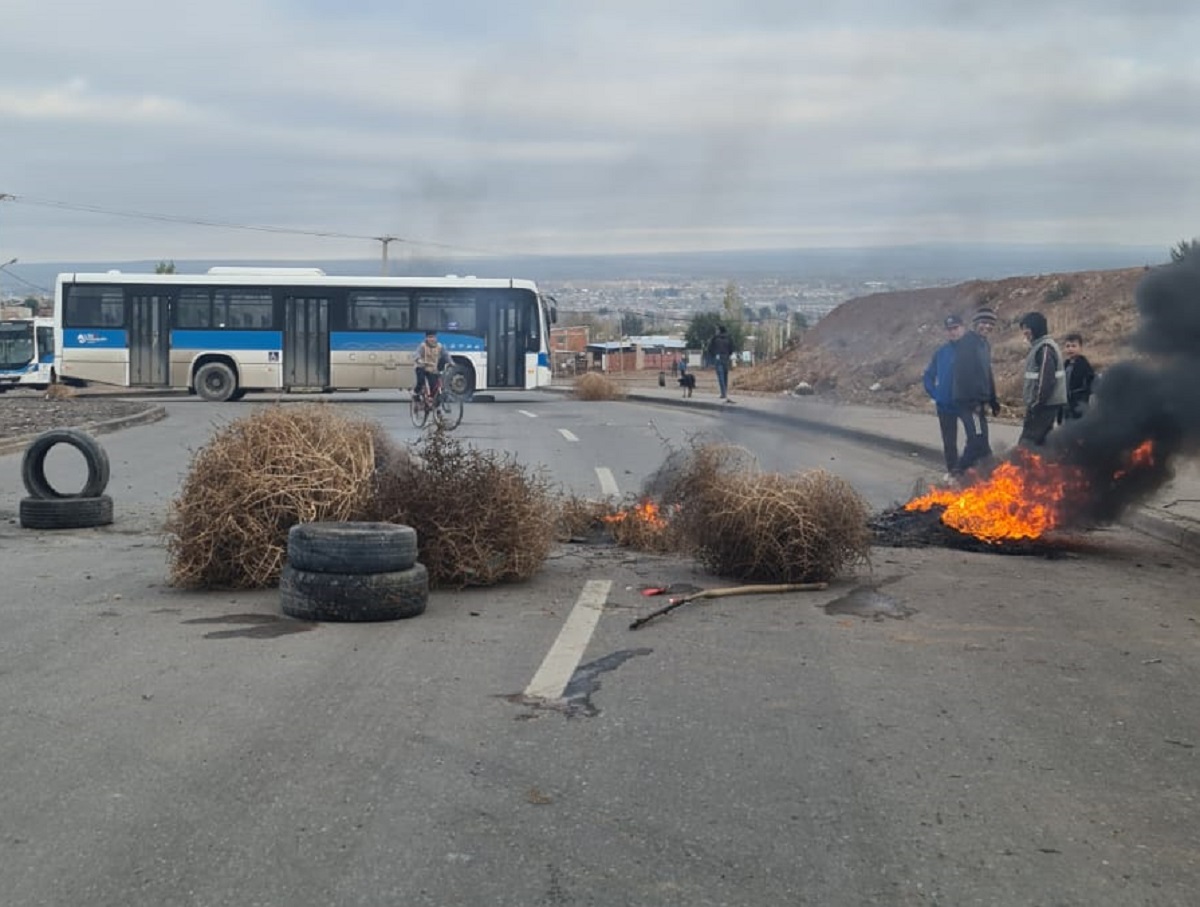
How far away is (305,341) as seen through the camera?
115 feet

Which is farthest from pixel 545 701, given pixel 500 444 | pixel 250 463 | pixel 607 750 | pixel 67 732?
pixel 500 444

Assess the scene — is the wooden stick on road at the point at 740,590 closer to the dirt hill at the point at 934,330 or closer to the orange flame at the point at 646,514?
the orange flame at the point at 646,514

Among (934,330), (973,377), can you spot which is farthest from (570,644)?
(934,330)

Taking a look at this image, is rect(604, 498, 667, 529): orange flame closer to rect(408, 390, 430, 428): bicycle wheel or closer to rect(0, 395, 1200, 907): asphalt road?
rect(0, 395, 1200, 907): asphalt road

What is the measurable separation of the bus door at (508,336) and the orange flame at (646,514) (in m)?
25.0

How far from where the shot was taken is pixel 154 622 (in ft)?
24.6

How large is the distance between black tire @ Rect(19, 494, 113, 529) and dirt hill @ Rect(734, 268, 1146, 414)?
15233mm

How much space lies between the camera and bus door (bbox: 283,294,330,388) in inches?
1373

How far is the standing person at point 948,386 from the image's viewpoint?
564 inches

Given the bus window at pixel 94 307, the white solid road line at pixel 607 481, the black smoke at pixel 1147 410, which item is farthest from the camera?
the bus window at pixel 94 307

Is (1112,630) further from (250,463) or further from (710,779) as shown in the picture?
(250,463)

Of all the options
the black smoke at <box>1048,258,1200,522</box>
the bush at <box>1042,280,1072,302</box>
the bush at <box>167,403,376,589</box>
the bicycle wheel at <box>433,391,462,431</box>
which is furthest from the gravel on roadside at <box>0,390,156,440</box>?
the bush at <box>1042,280,1072,302</box>

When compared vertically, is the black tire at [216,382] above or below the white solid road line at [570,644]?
above

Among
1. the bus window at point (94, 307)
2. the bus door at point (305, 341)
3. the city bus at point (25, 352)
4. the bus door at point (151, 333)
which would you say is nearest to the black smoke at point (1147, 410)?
the bus door at point (305, 341)
